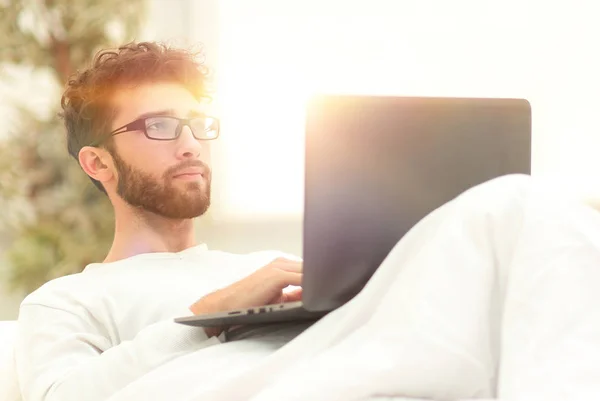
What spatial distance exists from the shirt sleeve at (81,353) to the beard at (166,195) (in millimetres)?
433

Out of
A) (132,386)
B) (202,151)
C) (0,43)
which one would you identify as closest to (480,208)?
(132,386)

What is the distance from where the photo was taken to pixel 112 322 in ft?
4.54

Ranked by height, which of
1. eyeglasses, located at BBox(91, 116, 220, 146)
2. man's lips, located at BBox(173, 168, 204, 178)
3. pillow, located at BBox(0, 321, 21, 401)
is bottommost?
pillow, located at BBox(0, 321, 21, 401)

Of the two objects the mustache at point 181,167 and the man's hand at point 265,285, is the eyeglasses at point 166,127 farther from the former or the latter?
the man's hand at point 265,285

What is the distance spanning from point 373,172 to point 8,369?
0.82m

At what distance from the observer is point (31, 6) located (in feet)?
7.83

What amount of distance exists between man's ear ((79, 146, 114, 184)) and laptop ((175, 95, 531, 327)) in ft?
3.18

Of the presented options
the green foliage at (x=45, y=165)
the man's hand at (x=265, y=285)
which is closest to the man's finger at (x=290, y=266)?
the man's hand at (x=265, y=285)

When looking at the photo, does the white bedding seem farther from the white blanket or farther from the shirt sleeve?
the shirt sleeve

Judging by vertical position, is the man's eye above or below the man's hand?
above

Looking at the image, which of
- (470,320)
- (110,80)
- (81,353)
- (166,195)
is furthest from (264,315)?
(110,80)

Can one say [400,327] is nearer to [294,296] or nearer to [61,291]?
[294,296]

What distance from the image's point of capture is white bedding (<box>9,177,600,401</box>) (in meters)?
0.66

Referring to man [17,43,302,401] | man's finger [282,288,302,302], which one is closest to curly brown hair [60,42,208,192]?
man [17,43,302,401]
